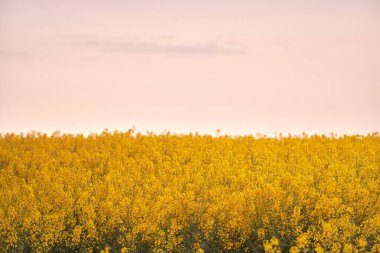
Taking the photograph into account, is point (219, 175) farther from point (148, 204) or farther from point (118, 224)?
point (118, 224)

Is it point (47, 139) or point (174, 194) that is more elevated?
point (47, 139)

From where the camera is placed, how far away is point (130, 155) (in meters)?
18.4

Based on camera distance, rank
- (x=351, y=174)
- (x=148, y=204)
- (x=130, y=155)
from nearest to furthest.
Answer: (x=148, y=204) < (x=351, y=174) < (x=130, y=155)

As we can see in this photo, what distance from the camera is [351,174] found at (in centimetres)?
1309

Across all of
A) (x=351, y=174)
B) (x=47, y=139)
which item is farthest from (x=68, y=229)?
(x=47, y=139)

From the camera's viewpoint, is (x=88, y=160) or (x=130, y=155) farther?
(x=130, y=155)

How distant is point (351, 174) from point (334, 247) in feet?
14.9

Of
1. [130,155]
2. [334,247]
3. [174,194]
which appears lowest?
[334,247]

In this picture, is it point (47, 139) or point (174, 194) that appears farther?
point (47, 139)

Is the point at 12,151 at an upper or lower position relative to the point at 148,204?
upper

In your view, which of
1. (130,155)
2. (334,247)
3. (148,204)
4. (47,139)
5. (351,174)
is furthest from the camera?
(47,139)

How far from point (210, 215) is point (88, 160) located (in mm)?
7286

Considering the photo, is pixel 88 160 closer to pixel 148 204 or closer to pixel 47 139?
pixel 47 139

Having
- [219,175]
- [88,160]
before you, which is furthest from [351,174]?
[88,160]
